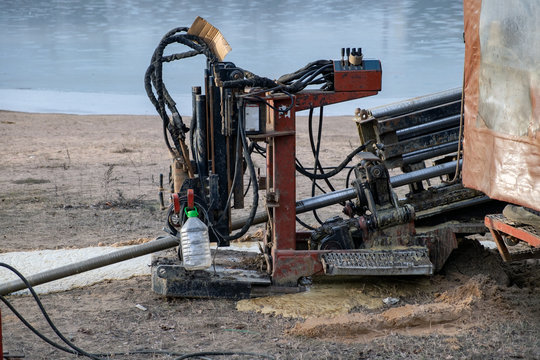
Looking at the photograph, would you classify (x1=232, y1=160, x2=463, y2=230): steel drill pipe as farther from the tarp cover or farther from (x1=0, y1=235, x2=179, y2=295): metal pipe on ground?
the tarp cover

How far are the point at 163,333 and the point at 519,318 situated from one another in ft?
8.60

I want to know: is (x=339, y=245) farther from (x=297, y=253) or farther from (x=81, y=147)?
(x=81, y=147)

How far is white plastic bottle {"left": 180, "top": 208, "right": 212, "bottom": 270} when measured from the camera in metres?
5.57

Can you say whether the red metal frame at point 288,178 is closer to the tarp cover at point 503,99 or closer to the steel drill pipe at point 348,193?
the steel drill pipe at point 348,193

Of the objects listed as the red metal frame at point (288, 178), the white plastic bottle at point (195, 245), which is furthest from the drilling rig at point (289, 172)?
the white plastic bottle at point (195, 245)

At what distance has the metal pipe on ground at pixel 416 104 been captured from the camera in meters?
6.44

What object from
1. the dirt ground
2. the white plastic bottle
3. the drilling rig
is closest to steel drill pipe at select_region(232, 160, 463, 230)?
the drilling rig

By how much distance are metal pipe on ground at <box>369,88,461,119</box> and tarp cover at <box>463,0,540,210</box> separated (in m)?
1.11

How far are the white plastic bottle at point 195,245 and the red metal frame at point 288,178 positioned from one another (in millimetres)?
654

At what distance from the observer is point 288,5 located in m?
49.4

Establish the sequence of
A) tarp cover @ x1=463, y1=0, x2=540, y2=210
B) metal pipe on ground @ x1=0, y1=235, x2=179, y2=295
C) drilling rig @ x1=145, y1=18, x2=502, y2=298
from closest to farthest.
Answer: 1. tarp cover @ x1=463, y1=0, x2=540, y2=210
2. drilling rig @ x1=145, y1=18, x2=502, y2=298
3. metal pipe on ground @ x1=0, y1=235, x2=179, y2=295

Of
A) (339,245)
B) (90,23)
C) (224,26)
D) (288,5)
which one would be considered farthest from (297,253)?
(288,5)

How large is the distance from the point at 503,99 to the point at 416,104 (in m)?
1.58

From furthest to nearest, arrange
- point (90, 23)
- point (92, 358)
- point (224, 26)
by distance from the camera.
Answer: point (90, 23) < point (224, 26) < point (92, 358)
